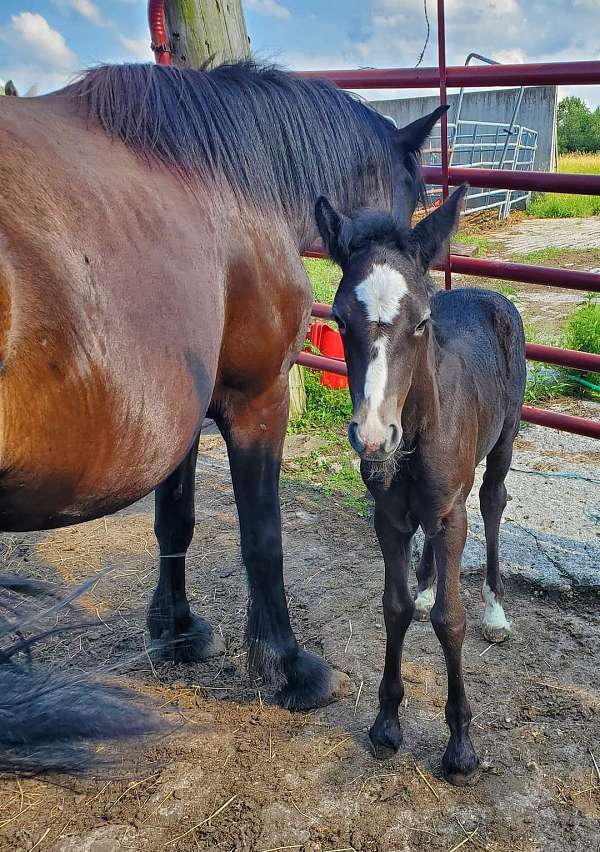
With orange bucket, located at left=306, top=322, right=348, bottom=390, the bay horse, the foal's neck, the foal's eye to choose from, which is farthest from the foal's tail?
orange bucket, located at left=306, top=322, right=348, bottom=390

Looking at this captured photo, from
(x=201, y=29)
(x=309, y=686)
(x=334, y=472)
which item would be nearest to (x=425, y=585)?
(x=309, y=686)

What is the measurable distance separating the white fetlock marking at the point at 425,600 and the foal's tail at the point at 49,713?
1.23 metres

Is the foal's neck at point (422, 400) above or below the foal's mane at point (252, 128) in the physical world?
below

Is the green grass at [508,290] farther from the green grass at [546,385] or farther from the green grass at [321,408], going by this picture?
the green grass at [321,408]

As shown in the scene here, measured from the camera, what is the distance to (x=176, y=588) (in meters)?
2.75

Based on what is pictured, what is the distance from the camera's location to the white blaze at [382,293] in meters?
1.73

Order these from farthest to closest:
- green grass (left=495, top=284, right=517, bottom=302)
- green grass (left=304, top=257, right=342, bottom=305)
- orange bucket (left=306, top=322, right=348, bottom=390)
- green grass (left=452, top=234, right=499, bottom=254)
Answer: green grass (left=452, top=234, right=499, bottom=254) < green grass (left=495, top=284, right=517, bottom=302) < green grass (left=304, top=257, right=342, bottom=305) < orange bucket (left=306, top=322, right=348, bottom=390)

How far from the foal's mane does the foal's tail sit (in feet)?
4.24

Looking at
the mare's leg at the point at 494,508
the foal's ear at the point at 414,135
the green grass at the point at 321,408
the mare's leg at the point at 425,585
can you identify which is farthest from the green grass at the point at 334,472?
the foal's ear at the point at 414,135

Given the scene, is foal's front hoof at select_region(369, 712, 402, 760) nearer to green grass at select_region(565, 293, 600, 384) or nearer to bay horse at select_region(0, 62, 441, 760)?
bay horse at select_region(0, 62, 441, 760)

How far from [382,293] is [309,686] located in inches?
56.1

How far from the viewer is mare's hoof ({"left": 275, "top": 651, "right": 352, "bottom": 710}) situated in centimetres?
241

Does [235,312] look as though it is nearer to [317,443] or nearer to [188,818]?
[188,818]

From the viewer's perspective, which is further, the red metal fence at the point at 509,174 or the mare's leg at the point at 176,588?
the red metal fence at the point at 509,174
